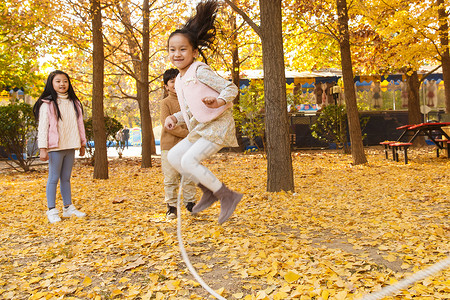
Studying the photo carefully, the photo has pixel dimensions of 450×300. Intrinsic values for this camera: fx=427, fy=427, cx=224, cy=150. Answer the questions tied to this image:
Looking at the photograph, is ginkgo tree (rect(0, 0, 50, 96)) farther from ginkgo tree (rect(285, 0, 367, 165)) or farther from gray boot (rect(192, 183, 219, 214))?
gray boot (rect(192, 183, 219, 214))

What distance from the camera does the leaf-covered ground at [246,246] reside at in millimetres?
2969

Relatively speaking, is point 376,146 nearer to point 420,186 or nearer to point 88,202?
point 420,186

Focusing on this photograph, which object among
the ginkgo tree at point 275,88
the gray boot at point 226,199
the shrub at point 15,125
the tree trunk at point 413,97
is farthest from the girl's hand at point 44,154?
the tree trunk at point 413,97

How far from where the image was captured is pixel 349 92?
10406 mm

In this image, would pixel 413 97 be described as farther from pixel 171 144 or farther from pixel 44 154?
pixel 44 154

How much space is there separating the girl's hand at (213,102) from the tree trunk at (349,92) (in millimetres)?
7953

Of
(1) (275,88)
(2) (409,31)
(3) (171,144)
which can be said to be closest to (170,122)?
(3) (171,144)

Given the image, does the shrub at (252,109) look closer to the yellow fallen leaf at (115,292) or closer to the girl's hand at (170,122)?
the girl's hand at (170,122)

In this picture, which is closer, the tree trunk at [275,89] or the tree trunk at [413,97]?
the tree trunk at [275,89]

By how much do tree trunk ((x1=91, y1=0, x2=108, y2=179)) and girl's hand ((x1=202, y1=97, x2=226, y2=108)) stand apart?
741 cm

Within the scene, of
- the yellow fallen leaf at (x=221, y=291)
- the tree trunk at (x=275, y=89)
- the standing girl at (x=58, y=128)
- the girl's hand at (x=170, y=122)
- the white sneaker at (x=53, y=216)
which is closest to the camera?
the yellow fallen leaf at (x=221, y=291)

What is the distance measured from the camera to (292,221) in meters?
4.89

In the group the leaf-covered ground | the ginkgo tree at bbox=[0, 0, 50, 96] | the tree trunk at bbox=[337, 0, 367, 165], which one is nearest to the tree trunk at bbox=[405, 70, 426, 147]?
the tree trunk at bbox=[337, 0, 367, 165]

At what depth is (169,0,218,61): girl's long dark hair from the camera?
332 cm
